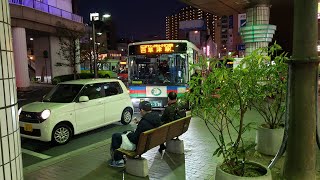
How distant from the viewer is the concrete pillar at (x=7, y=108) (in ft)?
7.97

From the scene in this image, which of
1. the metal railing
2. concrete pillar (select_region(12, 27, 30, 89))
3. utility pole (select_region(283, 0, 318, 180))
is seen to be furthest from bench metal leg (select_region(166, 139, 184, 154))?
the metal railing

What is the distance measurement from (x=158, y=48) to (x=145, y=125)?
7.00 m

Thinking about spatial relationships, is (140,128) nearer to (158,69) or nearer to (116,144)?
(116,144)

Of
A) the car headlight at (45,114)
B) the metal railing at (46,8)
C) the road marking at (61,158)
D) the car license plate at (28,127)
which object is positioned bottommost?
the road marking at (61,158)

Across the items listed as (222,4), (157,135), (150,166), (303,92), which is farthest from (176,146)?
(222,4)

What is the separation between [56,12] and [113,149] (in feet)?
88.8

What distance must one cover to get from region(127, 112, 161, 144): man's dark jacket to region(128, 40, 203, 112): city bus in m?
5.98

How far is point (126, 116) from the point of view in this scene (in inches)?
422

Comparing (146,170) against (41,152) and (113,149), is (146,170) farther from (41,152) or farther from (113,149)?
(41,152)

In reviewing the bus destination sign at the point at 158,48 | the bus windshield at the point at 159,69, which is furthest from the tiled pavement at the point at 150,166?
the bus destination sign at the point at 158,48

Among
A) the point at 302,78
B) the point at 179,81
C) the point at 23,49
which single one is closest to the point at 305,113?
the point at 302,78

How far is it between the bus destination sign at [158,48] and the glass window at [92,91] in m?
3.66

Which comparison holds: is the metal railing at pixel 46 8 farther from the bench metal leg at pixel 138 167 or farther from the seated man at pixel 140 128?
the bench metal leg at pixel 138 167

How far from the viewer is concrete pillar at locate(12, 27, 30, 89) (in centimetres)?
2417
